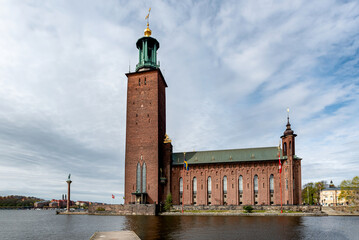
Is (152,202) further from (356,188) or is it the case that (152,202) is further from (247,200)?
(356,188)

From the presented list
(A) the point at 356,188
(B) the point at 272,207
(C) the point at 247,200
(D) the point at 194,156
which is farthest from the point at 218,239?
(A) the point at 356,188

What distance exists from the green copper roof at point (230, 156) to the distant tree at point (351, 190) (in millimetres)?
21299

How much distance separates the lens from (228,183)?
241ft

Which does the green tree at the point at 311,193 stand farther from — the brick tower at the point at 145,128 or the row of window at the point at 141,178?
the row of window at the point at 141,178

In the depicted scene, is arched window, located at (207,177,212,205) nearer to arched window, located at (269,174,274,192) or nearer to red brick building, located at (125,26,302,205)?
red brick building, located at (125,26,302,205)

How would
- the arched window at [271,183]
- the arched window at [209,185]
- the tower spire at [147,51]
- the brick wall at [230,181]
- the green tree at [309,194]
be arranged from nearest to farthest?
1. the arched window at [271,183]
2. the brick wall at [230,181]
3. the arched window at [209,185]
4. the tower spire at [147,51]
5. the green tree at [309,194]

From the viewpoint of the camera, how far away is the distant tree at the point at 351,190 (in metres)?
72.7

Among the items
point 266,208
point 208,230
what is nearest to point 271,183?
point 266,208

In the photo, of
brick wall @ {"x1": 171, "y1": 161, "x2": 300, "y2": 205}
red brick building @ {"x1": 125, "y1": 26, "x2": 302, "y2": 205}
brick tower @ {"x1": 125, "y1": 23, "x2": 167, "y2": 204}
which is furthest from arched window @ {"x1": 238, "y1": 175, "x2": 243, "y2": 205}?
brick tower @ {"x1": 125, "y1": 23, "x2": 167, "y2": 204}

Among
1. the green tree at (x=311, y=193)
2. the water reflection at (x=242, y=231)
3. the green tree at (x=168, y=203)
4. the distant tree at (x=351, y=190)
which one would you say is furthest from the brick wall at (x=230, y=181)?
the green tree at (x=311, y=193)

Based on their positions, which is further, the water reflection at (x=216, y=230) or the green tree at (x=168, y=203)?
the green tree at (x=168, y=203)

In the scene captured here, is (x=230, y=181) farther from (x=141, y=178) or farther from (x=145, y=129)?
(x=145, y=129)

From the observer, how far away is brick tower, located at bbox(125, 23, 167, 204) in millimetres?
70125

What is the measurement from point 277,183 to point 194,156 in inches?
883
